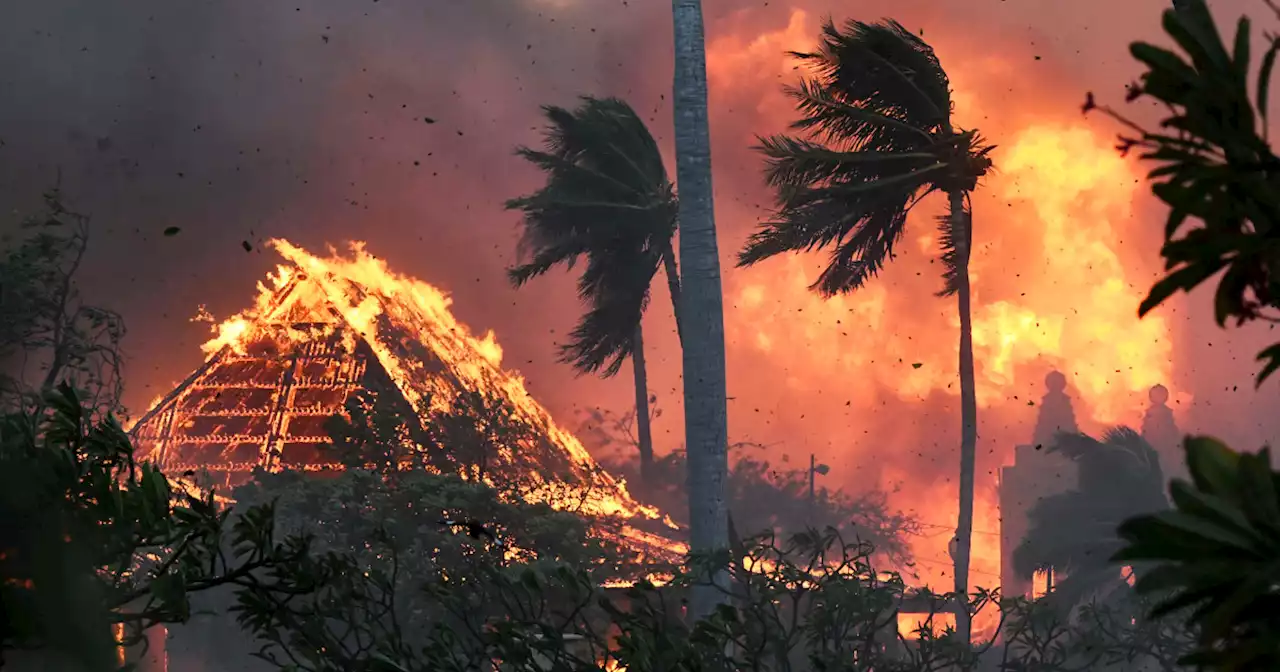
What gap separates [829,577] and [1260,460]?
25.6 feet

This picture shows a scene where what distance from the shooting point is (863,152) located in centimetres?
1573

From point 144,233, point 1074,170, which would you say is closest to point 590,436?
point 144,233

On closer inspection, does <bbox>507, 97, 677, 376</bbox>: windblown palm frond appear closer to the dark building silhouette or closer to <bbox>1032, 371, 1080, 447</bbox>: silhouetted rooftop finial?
<bbox>1032, 371, 1080, 447</bbox>: silhouetted rooftop finial

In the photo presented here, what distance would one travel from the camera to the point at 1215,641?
104cm

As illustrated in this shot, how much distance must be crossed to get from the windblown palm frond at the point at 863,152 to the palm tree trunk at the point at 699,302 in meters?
2.82

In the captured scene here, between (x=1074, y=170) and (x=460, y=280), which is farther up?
(x=1074, y=170)

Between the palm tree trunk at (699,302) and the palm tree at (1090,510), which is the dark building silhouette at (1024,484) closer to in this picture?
the palm tree at (1090,510)

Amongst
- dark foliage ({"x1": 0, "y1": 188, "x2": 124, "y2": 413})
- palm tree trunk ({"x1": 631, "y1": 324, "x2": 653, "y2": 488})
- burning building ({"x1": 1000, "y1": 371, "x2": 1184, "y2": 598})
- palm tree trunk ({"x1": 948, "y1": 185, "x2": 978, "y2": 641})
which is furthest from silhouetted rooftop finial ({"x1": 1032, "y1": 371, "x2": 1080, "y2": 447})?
dark foliage ({"x1": 0, "y1": 188, "x2": 124, "y2": 413})

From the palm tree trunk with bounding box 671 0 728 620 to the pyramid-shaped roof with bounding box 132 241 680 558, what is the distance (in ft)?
17.8

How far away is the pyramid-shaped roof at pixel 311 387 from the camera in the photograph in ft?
57.8

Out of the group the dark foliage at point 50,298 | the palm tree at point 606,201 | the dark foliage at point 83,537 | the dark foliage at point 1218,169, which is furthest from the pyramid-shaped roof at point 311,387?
the dark foliage at point 1218,169

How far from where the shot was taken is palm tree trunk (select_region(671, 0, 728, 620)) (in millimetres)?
12008

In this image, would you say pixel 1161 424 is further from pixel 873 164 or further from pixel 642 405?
pixel 873 164

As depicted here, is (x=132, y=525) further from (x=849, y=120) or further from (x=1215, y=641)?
(x=849, y=120)
